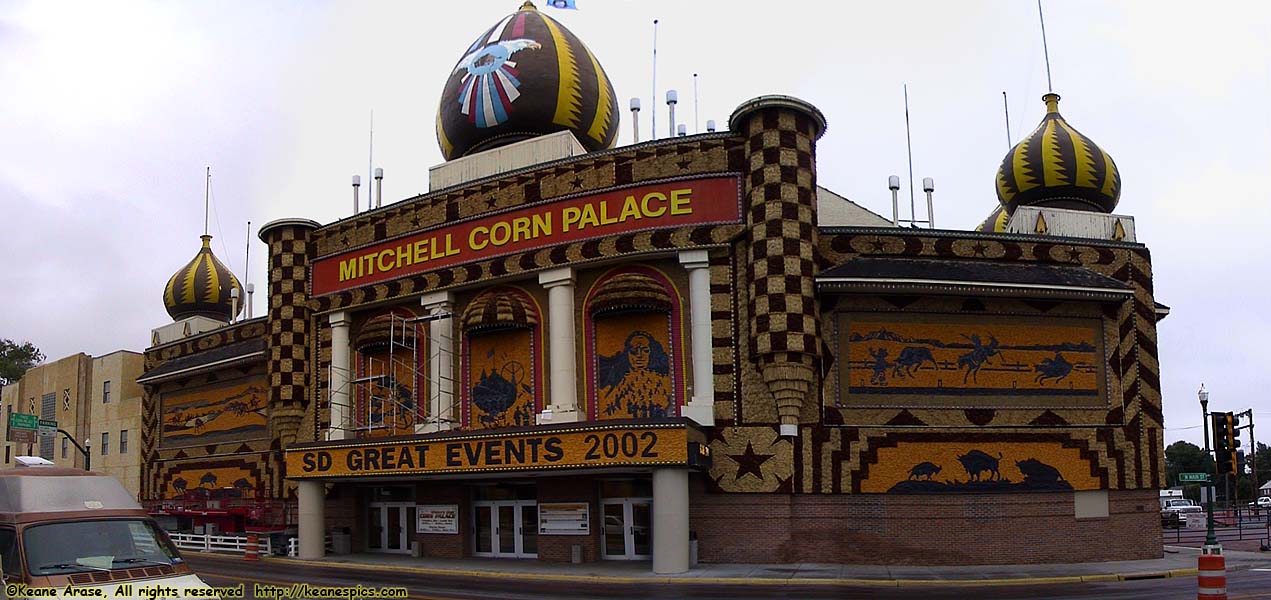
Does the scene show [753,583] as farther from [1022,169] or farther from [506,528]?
[1022,169]

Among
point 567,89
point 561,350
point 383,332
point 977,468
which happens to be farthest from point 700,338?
point 383,332

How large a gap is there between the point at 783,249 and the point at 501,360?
1047 centimetres

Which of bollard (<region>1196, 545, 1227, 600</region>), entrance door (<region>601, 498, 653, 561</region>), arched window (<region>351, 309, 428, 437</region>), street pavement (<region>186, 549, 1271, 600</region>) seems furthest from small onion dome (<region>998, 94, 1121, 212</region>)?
bollard (<region>1196, 545, 1227, 600</region>)

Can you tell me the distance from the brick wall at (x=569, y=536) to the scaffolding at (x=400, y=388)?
4.91m

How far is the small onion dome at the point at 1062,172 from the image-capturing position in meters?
36.2

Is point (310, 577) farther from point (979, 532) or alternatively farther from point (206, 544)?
point (979, 532)

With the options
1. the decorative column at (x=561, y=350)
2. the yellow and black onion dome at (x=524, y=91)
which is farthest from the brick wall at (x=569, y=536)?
the yellow and black onion dome at (x=524, y=91)

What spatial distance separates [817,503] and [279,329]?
21.5 metres

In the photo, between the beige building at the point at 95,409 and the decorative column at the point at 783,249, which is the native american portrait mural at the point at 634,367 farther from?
the beige building at the point at 95,409

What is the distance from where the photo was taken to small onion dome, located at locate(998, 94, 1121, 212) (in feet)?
119

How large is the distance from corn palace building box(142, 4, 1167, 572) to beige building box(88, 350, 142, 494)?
2182cm

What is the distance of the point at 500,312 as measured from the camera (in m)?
34.5

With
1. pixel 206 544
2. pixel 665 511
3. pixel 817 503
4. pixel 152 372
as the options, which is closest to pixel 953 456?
pixel 817 503

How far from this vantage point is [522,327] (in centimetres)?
3441
